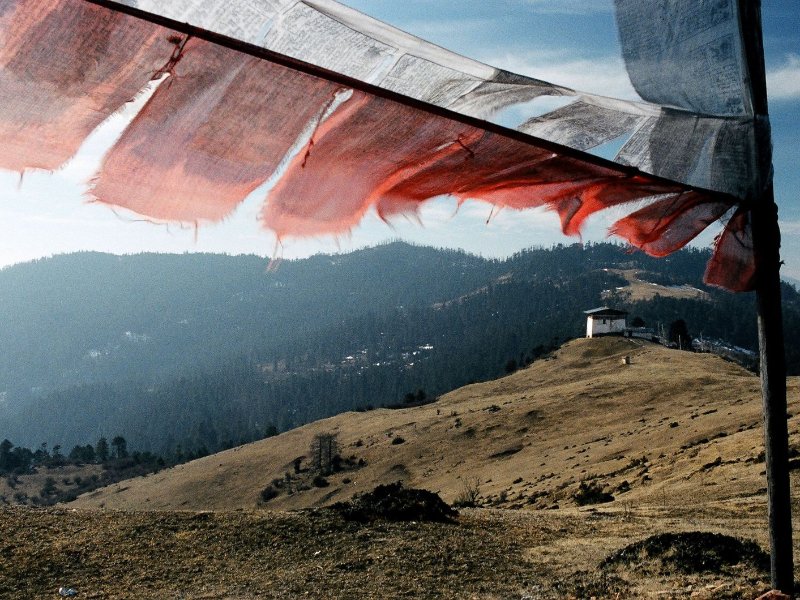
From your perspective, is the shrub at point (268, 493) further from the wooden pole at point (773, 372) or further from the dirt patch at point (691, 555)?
the wooden pole at point (773, 372)

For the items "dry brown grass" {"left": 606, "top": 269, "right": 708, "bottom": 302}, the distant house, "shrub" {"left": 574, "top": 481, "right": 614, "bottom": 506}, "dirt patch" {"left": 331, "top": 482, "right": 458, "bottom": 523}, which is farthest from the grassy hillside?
"dry brown grass" {"left": 606, "top": 269, "right": 708, "bottom": 302}

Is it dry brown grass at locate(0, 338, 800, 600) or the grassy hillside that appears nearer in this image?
dry brown grass at locate(0, 338, 800, 600)

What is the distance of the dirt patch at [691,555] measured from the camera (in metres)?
6.32

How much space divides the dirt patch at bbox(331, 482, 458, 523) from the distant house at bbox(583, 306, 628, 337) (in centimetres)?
5958

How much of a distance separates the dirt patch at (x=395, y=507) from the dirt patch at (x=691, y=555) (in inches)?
128

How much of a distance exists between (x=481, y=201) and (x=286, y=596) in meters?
5.16

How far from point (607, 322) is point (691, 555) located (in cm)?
6357

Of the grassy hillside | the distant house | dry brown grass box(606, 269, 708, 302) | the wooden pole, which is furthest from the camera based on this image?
dry brown grass box(606, 269, 708, 302)

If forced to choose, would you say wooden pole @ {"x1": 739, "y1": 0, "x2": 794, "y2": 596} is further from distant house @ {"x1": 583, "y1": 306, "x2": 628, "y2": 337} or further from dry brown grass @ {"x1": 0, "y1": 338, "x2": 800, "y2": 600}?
distant house @ {"x1": 583, "y1": 306, "x2": 628, "y2": 337}

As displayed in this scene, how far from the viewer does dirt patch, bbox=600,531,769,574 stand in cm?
632

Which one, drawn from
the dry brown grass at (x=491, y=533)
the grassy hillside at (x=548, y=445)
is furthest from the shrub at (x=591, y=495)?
the dry brown grass at (x=491, y=533)

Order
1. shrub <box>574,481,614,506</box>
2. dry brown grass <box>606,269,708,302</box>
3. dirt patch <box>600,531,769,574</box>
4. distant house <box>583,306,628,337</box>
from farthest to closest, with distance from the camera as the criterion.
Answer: dry brown grass <box>606,269,708,302</box> < distant house <box>583,306,628,337</box> < shrub <box>574,481,614,506</box> < dirt patch <box>600,531,769,574</box>

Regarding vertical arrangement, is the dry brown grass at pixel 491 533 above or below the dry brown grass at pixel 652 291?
below

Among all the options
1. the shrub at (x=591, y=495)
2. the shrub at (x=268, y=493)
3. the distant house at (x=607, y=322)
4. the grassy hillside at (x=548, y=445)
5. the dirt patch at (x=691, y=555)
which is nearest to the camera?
the dirt patch at (x=691, y=555)
